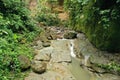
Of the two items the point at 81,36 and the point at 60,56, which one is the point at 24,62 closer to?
the point at 60,56

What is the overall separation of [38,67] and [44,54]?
152 cm

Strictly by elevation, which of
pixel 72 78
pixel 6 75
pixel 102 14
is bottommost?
pixel 72 78

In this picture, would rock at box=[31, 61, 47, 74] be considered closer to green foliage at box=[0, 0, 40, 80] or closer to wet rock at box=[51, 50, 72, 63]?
green foliage at box=[0, 0, 40, 80]

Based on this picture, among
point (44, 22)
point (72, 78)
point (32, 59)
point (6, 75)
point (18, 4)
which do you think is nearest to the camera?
point (6, 75)

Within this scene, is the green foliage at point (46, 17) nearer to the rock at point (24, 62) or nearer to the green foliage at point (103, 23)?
the green foliage at point (103, 23)

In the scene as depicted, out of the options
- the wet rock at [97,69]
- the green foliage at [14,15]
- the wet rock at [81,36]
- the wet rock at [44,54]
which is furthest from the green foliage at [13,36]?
the wet rock at [97,69]

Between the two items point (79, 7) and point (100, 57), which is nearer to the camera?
point (100, 57)

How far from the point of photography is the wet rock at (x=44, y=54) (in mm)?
8002

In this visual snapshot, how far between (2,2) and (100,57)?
5029 millimetres

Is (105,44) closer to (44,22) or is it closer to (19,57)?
(19,57)

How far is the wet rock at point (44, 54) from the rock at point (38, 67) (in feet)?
1.91

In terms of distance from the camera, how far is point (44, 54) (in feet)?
27.8

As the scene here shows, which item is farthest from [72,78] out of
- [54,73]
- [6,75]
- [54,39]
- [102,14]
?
[54,39]

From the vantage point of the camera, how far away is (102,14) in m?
8.03
